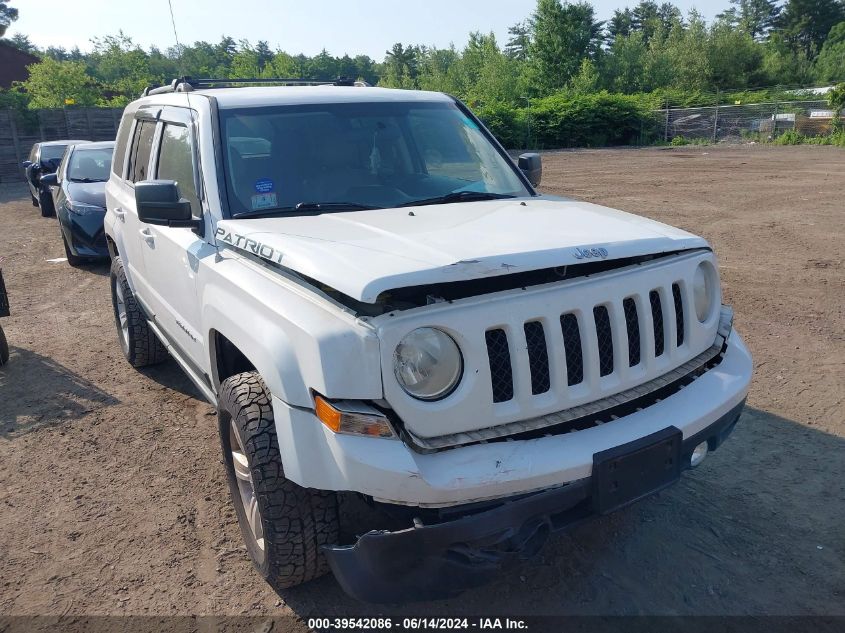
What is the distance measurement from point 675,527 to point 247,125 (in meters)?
2.97

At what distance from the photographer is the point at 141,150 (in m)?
4.91

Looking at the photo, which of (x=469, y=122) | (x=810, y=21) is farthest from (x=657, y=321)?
(x=810, y=21)

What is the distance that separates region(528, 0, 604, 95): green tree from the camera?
51844 mm

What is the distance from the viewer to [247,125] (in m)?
3.72

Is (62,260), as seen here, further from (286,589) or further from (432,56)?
(432,56)

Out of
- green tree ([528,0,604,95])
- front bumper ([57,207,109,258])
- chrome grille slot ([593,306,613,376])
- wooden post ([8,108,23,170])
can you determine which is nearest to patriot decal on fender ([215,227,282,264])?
chrome grille slot ([593,306,613,376])

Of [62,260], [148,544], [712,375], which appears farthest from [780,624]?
[62,260]

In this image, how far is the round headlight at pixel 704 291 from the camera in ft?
10.1

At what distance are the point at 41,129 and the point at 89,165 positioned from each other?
16580mm

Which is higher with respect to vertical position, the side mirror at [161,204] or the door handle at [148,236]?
the side mirror at [161,204]

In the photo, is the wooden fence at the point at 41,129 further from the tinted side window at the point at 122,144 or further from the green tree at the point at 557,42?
the green tree at the point at 557,42

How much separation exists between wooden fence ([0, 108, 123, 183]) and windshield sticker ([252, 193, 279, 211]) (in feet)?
80.1

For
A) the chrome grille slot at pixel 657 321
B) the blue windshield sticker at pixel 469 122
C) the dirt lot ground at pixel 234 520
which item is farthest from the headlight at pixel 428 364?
the blue windshield sticker at pixel 469 122

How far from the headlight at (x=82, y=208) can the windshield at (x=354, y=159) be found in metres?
6.45
